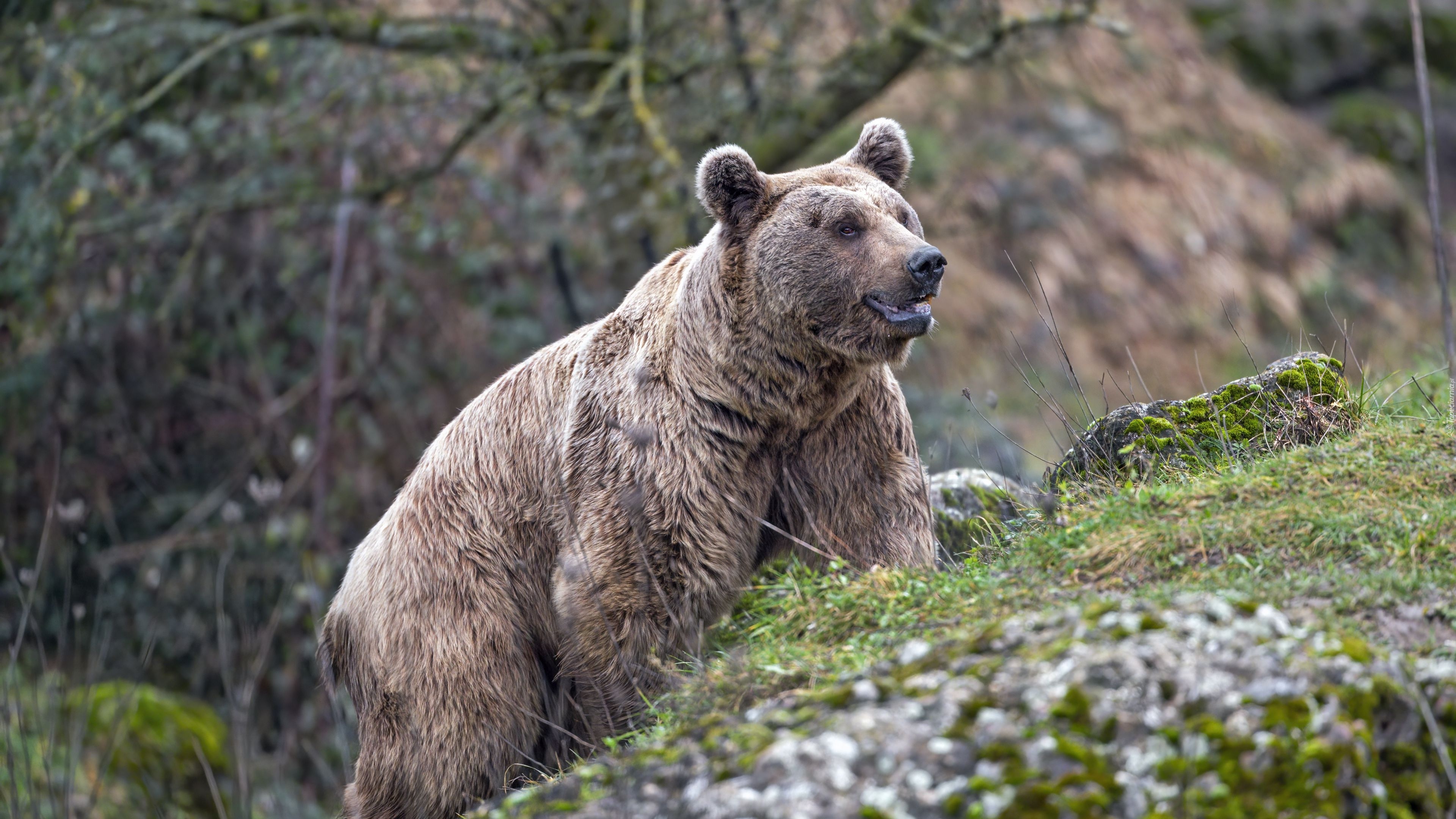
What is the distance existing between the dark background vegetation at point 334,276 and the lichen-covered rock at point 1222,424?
1982 millimetres

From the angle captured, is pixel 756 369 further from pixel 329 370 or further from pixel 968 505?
pixel 329 370

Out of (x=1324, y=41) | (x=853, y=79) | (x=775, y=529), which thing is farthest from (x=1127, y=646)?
(x=1324, y=41)

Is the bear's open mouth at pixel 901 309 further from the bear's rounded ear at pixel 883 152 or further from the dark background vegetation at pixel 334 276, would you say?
the dark background vegetation at pixel 334 276

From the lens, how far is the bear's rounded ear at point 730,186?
16.4 feet

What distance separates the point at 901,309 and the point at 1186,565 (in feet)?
4.82

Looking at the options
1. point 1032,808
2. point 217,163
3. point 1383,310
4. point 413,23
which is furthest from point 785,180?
point 1383,310

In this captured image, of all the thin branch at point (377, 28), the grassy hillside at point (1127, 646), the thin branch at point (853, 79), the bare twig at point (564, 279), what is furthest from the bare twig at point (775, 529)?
the thin branch at point (377, 28)

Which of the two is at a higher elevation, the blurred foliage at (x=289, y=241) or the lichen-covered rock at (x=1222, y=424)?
the blurred foliage at (x=289, y=241)

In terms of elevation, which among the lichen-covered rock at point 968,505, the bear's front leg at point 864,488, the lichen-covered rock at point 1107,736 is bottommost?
the lichen-covered rock at point 968,505

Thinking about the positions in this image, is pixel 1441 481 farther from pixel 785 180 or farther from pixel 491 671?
pixel 491 671

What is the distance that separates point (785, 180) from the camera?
5219 mm

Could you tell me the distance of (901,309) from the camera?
4766 mm

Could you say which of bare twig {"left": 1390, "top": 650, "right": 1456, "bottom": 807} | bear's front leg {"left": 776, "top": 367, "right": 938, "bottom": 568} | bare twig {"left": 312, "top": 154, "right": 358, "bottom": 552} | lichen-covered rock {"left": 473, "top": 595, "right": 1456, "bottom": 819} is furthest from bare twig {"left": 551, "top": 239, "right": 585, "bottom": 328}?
bare twig {"left": 1390, "top": 650, "right": 1456, "bottom": 807}

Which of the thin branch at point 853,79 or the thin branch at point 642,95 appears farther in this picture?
the thin branch at point 853,79
